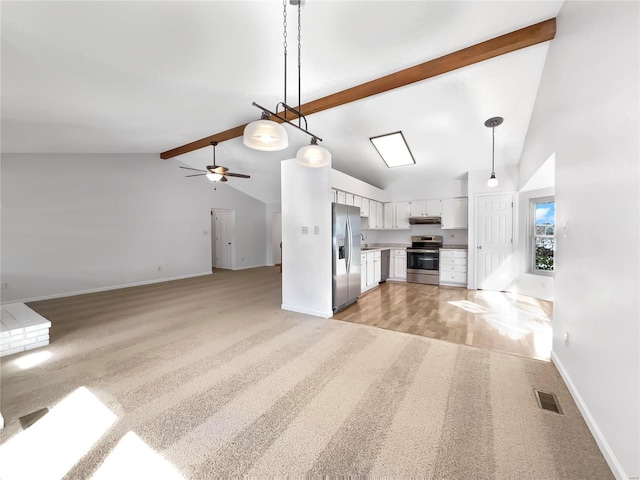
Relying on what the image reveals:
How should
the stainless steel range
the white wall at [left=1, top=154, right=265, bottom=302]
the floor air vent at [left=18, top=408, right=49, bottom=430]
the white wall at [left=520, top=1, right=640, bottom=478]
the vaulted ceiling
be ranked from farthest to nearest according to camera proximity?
the stainless steel range → the white wall at [left=1, top=154, right=265, bottom=302] → the vaulted ceiling → the floor air vent at [left=18, top=408, right=49, bottom=430] → the white wall at [left=520, top=1, right=640, bottom=478]

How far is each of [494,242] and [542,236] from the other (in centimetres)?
82

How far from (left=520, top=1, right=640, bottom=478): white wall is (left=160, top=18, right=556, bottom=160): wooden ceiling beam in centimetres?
20

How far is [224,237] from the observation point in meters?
9.51

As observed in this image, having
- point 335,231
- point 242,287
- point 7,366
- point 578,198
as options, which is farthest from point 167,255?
point 578,198

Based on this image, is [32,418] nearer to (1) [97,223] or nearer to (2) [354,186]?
(2) [354,186]

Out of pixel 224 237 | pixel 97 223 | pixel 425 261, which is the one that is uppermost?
pixel 97 223

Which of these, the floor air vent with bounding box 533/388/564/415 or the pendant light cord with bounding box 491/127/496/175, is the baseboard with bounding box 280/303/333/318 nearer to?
the floor air vent with bounding box 533/388/564/415

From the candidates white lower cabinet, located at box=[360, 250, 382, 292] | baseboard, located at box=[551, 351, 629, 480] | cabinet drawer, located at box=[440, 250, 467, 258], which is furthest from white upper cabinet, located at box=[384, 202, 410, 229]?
baseboard, located at box=[551, 351, 629, 480]

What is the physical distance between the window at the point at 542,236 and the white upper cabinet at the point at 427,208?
189 cm

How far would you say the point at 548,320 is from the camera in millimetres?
3895

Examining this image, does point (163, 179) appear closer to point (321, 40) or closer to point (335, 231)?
point (335, 231)

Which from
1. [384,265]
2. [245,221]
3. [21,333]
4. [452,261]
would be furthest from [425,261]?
[21,333]

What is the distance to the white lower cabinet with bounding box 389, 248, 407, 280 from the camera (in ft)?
22.5

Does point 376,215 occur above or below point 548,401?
above
